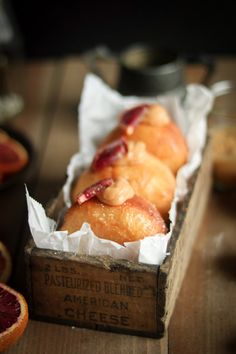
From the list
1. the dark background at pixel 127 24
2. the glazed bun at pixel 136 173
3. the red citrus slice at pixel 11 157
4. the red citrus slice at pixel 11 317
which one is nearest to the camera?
the red citrus slice at pixel 11 317

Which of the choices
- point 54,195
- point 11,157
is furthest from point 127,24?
point 54,195

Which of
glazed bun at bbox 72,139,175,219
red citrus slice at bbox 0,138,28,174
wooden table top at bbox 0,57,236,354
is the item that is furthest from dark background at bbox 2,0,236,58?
glazed bun at bbox 72,139,175,219

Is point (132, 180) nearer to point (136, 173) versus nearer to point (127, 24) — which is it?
point (136, 173)

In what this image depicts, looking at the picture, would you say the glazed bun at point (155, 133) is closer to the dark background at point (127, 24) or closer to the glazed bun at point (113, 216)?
the glazed bun at point (113, 216)

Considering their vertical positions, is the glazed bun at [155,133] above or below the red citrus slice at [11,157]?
above

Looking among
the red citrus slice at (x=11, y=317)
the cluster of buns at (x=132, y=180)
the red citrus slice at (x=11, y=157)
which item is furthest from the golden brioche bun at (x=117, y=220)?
the red citrus slice at (x=11, y=157)

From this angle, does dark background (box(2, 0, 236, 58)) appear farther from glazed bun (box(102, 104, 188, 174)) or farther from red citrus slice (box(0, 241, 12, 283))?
red citrus slice (box(0, 241, 12, 283))

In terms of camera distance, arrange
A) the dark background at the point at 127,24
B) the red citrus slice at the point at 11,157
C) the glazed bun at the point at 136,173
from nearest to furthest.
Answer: the glazed bun at the point at 136,173 < the red citrus slice at the point at 11,157 < the dark background at the point at 127,24

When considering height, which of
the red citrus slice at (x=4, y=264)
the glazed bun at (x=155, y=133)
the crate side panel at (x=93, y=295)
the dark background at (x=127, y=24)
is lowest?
the dark background at (x=127, y=24)
